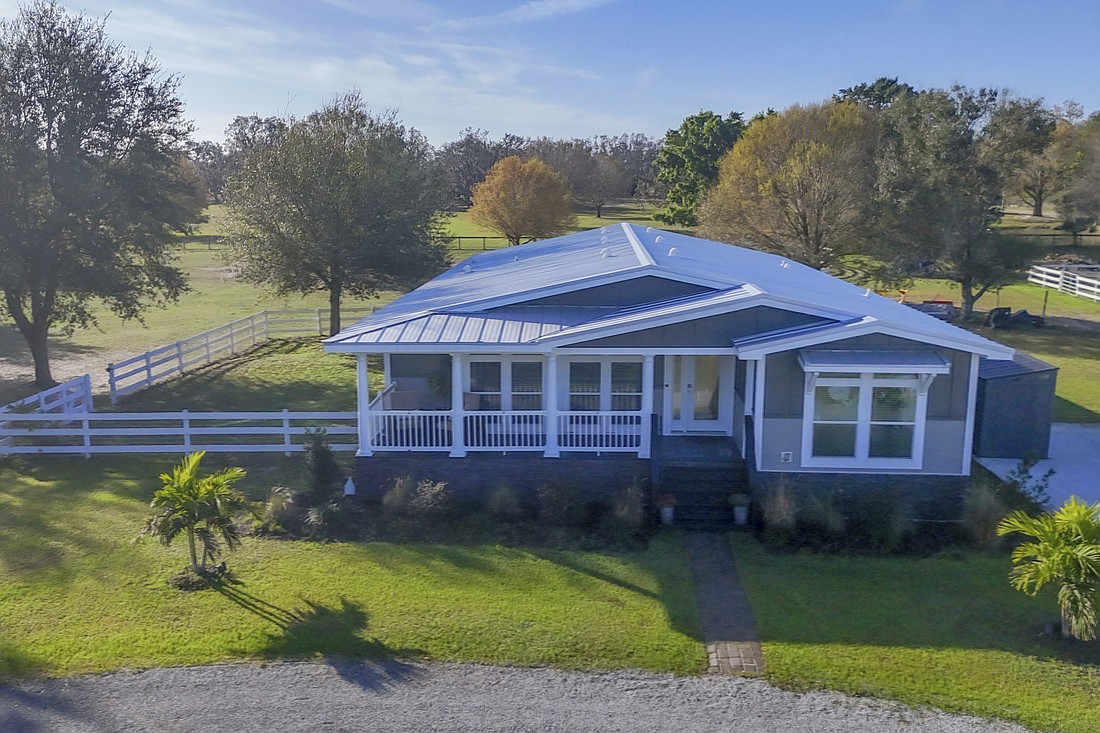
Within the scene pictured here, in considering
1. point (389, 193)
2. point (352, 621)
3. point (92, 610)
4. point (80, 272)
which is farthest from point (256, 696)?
point (389, 193)

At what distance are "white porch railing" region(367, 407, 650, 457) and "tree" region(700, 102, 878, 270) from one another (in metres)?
28.1

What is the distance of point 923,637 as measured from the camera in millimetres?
10391

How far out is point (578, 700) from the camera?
30.2 ft

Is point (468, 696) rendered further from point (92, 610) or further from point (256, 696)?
point (92, 610)

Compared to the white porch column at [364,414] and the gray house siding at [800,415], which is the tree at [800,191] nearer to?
the gray house siding at [800,415]

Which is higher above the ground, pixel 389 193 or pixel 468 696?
pixel 389 193

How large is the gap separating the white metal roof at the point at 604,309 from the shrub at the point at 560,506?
2.51m

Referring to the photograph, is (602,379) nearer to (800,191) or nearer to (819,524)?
(819,524)

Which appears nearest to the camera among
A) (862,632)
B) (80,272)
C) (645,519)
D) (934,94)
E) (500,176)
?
(862,632)

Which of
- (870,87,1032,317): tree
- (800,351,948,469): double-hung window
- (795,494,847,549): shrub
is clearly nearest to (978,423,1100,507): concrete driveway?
(800,351,948,469): double-hung window

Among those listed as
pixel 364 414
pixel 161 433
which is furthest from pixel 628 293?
pixel 161 433

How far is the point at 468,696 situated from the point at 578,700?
3.97 feet

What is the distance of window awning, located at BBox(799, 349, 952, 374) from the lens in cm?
1373

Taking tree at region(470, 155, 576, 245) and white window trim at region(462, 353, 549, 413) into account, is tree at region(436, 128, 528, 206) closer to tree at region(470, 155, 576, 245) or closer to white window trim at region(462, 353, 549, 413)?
tree at region(470, 155, 576, 245)
